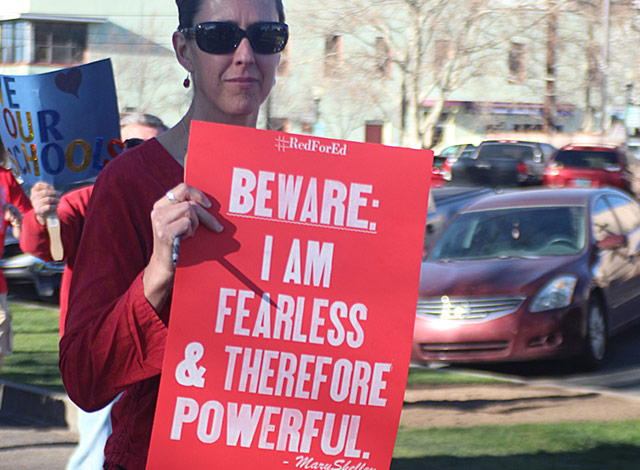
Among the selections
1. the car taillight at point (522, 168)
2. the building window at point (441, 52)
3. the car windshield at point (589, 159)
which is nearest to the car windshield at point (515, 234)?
the car windshield at point (589, 159)

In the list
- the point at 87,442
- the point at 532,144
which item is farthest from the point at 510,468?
the point at 532,144

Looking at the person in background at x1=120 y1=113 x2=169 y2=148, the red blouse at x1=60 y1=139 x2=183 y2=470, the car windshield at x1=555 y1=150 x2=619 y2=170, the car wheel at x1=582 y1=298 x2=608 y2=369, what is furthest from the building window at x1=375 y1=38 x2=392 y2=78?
the red blouse at x1=60 y1=139 x2=183 y2=470

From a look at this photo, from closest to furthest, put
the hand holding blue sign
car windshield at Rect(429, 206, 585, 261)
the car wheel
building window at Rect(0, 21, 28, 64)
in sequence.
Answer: the hand holding blue sign → the car wheel → car windshield at Rect(429, 206, 585, 261) → building window at Rect(0, 21, 28, 64)

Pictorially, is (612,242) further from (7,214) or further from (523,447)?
(7,214)

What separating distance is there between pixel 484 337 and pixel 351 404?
22.0ft

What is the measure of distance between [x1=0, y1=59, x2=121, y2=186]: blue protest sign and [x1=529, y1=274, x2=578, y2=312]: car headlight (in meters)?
5.21

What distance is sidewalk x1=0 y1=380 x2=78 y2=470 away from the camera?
607 centimetres

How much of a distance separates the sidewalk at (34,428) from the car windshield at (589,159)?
22199 mm

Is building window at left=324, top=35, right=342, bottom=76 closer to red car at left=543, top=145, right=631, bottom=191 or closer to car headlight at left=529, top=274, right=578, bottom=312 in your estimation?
red car at left=543, top=145, right=631, bottom=191

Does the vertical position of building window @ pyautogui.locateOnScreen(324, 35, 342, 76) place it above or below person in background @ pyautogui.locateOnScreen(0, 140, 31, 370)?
above

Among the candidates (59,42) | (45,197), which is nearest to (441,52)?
(59,42)

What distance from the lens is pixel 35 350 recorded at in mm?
8641

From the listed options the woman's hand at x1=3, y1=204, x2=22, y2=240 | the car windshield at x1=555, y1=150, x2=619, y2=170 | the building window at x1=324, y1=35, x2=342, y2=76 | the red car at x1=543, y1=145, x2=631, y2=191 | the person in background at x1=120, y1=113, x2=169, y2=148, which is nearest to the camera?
the person in background at x1=120, y1=113, x2=169, y2=148

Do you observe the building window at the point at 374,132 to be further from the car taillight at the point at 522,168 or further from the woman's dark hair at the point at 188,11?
the woman's dark hair at the point at 188,11
